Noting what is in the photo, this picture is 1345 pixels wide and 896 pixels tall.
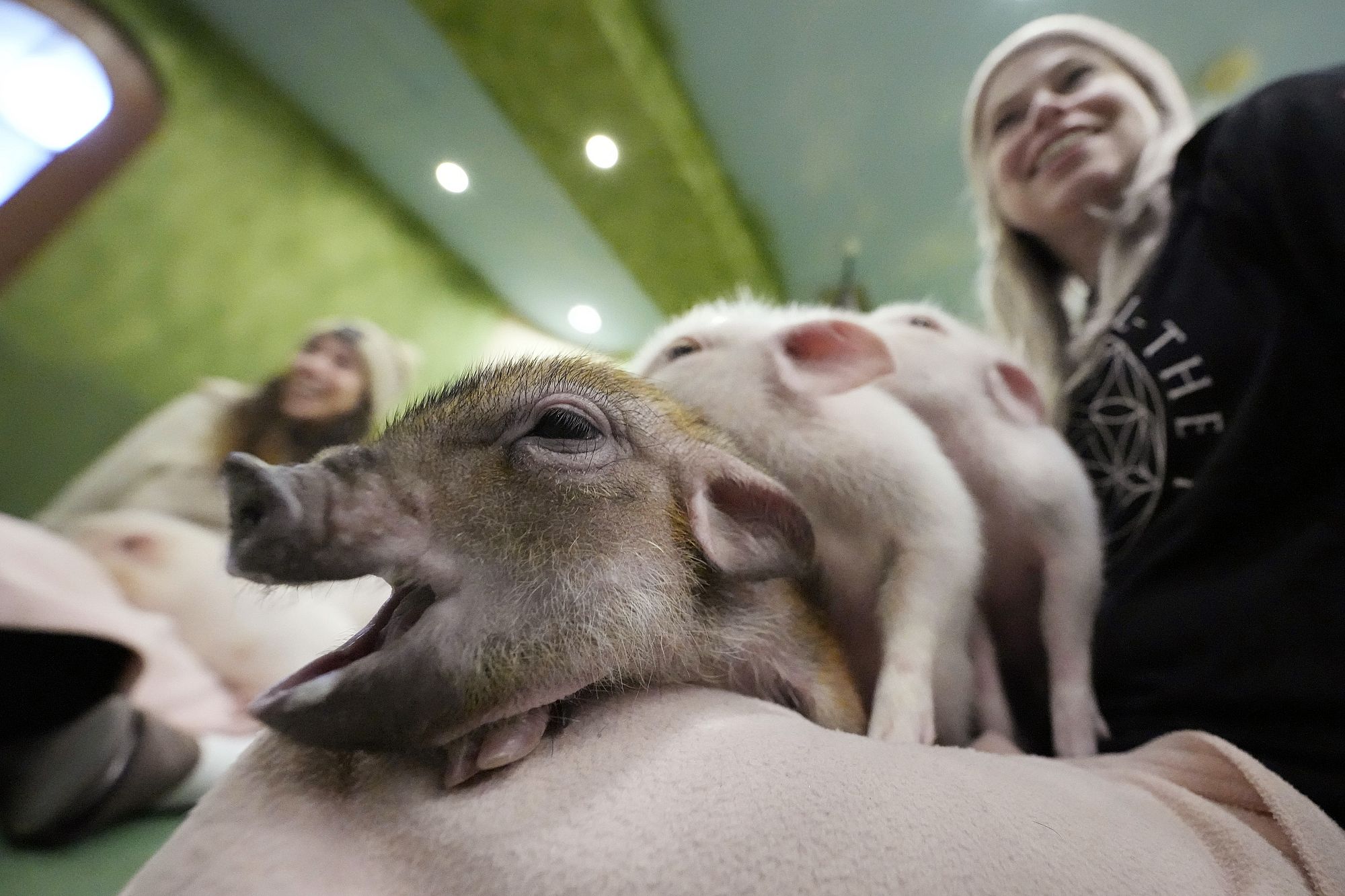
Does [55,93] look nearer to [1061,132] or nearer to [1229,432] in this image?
[1061,132]

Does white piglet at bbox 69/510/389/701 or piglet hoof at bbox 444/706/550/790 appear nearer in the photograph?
piglet hoof at bbox 444/706/550/790

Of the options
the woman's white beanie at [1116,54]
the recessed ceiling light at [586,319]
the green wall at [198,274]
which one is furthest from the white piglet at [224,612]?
the woman's white beanie at [1116,54]

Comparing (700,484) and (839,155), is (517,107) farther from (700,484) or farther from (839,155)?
(700,484)

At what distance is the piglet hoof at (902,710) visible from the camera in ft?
1.78

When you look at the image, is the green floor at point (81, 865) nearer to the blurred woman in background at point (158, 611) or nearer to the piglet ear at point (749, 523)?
the blurred woman in background at point (158, 611)

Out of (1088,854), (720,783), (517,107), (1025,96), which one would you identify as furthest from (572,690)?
(517,107)

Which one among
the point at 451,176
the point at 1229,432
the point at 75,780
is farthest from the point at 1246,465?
the point at 451,176

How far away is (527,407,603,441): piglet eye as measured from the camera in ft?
1.85

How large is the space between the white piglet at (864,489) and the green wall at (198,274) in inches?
58.9

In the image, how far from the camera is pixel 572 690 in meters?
0.48

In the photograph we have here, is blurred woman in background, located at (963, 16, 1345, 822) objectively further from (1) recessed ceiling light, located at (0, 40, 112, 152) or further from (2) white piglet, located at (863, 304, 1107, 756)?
(1) recessed ceiling light, located at (0, 40, 112, 152)

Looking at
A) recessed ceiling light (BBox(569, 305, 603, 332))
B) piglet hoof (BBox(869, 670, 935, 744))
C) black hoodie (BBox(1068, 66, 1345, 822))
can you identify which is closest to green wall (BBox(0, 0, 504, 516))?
recessed ceiling light (BBox(569, 305, 603, 332))

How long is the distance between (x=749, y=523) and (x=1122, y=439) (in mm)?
592

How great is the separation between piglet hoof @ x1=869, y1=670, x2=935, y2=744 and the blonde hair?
628mm
